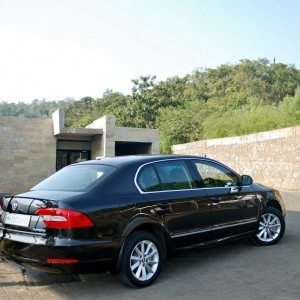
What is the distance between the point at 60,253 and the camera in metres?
4.55

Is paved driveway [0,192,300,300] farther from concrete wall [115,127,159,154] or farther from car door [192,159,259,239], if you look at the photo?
concrete wall [115,127,159,154]

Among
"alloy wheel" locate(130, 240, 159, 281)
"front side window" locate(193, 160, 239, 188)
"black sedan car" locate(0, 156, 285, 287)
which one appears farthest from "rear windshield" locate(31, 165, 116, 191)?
"front side window" locate(193, 160, 239, 188)

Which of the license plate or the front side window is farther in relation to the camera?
the front side window

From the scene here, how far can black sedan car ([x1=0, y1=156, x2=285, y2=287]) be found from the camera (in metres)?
4.64

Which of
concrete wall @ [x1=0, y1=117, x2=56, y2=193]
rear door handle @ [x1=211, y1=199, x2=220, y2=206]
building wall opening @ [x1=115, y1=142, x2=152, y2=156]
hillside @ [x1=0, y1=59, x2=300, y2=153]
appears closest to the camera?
rear door handle @ [x1=211, y1=199, x2=220, y2=206]

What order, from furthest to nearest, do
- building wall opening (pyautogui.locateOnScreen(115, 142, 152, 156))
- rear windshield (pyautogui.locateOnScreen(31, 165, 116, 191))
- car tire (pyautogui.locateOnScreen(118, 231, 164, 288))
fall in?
A: building wall opening (pyautogui.locateOnScreen(115, 142, 152, 156)) < rear windshield (pyautogui.locateOnScreen(31, 165, 116, 191)) < car tire (pyautogui.locateOnScreen(118, 231, 164, 288))

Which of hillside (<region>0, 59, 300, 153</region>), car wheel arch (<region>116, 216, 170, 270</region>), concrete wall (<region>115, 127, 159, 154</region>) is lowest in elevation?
car wheel arch (<region>116, 216, 170, 270</region>)

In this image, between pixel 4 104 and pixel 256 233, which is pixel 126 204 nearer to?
pixel 256 233

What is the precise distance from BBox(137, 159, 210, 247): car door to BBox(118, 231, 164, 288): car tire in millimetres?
316

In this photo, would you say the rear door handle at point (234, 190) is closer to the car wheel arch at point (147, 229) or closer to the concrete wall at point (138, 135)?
the car wheel arch at point (147, 229)

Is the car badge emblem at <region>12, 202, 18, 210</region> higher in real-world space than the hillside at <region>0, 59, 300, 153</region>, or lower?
lower

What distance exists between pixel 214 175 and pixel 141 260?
195 cm

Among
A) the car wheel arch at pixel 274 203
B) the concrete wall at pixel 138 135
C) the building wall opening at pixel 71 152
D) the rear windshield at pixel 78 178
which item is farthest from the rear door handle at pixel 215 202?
the building wall opening at pixel 71 152

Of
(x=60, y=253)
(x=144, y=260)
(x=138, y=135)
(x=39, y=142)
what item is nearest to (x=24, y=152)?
(x=39, y=142)
